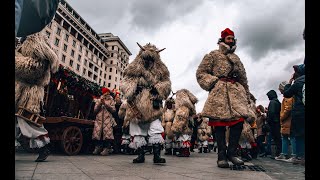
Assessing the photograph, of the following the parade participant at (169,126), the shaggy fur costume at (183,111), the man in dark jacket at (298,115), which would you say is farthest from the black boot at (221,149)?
the parade participant at (169,126)

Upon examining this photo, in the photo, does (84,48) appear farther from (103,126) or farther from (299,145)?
(299,145)

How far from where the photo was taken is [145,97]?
4.97 meters

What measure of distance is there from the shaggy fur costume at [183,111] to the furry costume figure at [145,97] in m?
3.20

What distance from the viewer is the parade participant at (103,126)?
24.2 feet

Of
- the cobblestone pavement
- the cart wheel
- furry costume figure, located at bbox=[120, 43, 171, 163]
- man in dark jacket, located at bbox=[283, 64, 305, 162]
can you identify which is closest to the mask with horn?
furry costume figure, located at bbox=[120, 43, 171, 163]

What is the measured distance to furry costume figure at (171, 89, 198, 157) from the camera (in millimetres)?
8109

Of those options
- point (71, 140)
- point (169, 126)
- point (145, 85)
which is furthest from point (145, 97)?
point (169, 126)

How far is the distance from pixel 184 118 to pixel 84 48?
6064 centimetres

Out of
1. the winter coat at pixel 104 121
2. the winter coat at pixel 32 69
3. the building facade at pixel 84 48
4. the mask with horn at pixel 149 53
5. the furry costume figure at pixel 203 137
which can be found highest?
the building facade at pixel 84 48

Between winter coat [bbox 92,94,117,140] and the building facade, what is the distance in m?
39.2

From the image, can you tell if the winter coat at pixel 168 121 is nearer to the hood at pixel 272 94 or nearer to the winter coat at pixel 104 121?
the winter coat at pixel 104 121

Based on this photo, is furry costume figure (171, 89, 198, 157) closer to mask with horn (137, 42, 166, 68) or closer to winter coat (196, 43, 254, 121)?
mask with horn (137, 42, 166, 68)
